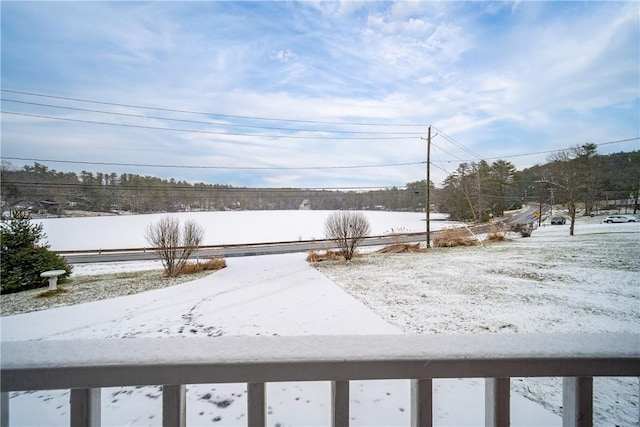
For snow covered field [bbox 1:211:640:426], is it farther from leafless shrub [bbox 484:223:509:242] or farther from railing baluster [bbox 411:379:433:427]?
leafless shrub [bbox 484:223:509:242]

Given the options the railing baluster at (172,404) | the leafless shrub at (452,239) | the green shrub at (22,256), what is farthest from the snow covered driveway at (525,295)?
the green shrub at (22,256)

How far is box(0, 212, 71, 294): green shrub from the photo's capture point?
6176 millimetres

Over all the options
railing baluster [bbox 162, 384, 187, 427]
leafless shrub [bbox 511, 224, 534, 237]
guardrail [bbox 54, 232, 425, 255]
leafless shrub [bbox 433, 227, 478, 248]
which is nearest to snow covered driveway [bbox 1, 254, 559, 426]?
railing baluster [bbox 162, 384, 187, 427]

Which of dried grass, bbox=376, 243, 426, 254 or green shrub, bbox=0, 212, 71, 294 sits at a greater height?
green shrub, bbox=0, 212, 71, 294

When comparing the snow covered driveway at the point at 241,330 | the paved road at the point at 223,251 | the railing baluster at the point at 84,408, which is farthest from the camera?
the paved road at the point at 223,251

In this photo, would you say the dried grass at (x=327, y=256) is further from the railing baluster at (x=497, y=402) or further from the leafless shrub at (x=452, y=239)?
the railing baluster at (x=497, y=402)

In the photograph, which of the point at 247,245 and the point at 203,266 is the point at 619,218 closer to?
the point at 203,266

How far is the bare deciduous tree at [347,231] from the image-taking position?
9570mm

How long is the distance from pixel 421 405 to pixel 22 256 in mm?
9433

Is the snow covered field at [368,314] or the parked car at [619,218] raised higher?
the parked car at [619,218]

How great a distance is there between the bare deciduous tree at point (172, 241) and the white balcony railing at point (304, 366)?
840cm

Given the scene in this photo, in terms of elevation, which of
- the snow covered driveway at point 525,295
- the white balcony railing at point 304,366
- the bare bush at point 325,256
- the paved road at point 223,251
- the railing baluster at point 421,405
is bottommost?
the paved road at point 223,251

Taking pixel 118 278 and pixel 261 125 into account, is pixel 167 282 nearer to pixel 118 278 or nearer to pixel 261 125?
pixel 118 278

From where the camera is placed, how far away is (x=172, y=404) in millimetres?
474
